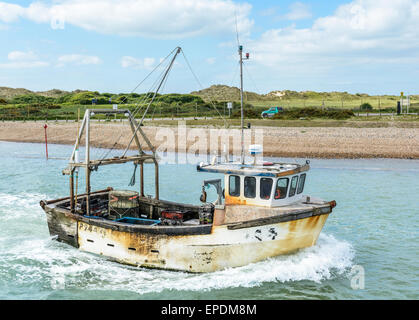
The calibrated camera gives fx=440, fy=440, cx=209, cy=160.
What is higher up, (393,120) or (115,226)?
(393,120)

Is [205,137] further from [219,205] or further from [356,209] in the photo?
[219,205]

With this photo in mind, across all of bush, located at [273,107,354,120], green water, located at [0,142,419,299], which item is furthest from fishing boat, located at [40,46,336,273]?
bush, located at [273,107,354,120]

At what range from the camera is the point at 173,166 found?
1233 inches

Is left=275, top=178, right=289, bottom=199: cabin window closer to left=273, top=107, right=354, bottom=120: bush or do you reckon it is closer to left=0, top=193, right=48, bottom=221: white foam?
left=0, top=193, right=48, bottom=221: white foam

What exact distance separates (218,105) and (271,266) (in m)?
55.1

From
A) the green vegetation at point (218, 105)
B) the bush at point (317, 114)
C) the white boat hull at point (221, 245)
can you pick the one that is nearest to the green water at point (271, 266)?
the white boat hull at point (221, 245)

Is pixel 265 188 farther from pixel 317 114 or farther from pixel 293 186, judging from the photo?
pixel 317 114

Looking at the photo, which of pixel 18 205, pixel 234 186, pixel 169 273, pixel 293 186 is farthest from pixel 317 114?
pixel 169 273

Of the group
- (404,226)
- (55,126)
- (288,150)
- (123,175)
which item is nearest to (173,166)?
(123,175)

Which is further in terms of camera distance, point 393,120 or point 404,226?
point 393,120

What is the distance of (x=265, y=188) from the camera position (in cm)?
1176

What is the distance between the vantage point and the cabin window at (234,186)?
12039 millimetres

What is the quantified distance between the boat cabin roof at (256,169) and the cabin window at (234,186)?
213 mm
